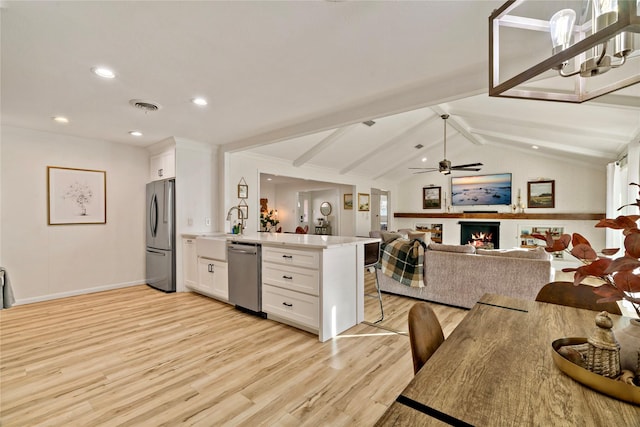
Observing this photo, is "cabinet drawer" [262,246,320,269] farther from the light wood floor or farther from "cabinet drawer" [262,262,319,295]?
the light wood floor

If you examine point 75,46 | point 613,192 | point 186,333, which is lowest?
point 186,333

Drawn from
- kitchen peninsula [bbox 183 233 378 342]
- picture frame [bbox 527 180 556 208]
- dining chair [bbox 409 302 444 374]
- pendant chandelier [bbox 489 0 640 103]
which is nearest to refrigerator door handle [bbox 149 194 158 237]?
kitchen peninsula [bbox 183 233 378 342]

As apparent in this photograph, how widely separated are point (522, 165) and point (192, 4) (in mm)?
8355

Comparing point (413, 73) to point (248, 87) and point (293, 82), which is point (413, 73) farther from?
point (248, 87)

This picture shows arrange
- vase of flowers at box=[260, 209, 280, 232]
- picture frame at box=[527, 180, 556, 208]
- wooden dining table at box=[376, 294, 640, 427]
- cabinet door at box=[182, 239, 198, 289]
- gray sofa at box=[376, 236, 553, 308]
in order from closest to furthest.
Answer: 1. wooden dining table at box=[376, 294, 640, 427]
2. gray sofa at box=[376, 236, 553, 308]
3. cabinet door at box=[182, 239, 198, 289]
4. vase of flowers at box=[260, 209, 280, 232]
5. picture frame at box=[527, 180, 556, 208]

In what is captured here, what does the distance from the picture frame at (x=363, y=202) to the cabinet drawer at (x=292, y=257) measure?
544cm

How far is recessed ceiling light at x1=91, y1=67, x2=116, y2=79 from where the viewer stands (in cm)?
224

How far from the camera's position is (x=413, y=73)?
2361 mm

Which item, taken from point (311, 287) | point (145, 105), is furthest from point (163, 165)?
point (311, 287)

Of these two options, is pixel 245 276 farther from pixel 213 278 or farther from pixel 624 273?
pixel 624 273

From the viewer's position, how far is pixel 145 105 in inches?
117

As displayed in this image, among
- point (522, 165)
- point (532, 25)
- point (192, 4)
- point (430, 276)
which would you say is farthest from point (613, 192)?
point (192, 4)

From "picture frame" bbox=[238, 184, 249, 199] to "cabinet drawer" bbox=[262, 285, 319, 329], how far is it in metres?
2.19

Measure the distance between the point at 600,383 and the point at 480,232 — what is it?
8192 millimetres
